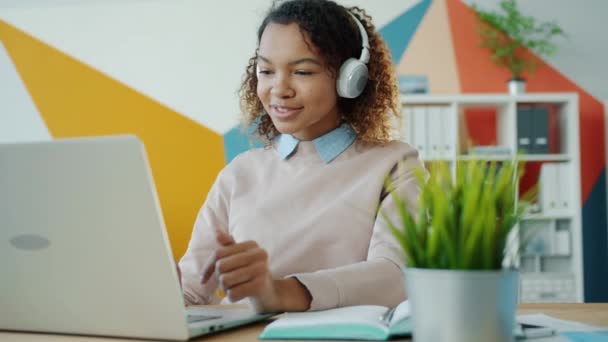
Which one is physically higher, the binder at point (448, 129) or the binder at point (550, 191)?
the binder at point (448, 129)

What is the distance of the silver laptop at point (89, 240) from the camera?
0.72 m

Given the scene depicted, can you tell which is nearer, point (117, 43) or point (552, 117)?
point (552, 117)

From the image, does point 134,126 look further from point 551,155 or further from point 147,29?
point 551,155

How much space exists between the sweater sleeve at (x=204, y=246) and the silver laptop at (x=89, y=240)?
489mm

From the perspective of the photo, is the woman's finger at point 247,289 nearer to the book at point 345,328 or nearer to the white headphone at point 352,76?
the book at point 345,328

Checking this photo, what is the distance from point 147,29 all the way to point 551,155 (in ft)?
8.44

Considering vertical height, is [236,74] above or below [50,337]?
above

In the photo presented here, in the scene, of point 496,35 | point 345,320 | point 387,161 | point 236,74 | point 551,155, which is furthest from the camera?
point 236,74

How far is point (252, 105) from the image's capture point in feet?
5.64

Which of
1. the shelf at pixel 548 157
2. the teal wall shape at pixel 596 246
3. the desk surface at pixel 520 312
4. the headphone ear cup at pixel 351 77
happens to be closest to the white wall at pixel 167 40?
the shelf at pixel 548 157

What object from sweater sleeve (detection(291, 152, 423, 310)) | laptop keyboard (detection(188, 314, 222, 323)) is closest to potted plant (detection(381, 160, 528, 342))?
sweater sleeve (detection(291, 152, 423, 310))

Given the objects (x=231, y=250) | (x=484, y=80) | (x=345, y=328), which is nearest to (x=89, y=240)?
(x=231, y=250)

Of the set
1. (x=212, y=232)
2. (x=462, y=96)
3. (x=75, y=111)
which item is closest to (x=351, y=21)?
(x=212, y=232)

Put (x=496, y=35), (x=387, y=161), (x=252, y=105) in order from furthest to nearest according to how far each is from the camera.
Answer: (x=496, y=35) → (x=252, y=105) → (x=387, y=161)
